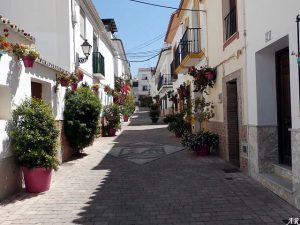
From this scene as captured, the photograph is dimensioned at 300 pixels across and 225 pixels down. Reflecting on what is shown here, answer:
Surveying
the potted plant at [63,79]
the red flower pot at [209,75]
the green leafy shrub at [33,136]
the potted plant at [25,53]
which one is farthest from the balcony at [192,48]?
the green leafy shrub at [33,136]

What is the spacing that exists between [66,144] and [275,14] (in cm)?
778

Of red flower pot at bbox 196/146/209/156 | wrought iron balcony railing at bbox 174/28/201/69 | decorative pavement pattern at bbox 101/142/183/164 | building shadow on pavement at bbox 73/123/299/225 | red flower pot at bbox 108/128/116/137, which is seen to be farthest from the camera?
red flower pot at bbox 108/128/116/137

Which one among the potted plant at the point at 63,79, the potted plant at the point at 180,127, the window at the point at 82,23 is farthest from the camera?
the potted plant at the point at 180,127

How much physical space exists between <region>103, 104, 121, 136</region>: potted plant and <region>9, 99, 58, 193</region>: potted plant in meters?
12.3

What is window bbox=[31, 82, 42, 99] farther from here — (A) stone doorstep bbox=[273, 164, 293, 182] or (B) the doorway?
(A) stone doorstep bbox=[273, 164, 293, 182]

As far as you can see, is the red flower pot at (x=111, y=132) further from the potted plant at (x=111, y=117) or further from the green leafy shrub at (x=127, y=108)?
the green leafy shrub at (x=127, y=108)

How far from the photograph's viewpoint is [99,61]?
19156 millimetres

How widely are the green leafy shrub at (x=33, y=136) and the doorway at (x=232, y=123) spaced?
505cm

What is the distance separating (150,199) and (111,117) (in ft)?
44.3

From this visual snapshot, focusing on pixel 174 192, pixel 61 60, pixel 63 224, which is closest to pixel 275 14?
pixel 174 192

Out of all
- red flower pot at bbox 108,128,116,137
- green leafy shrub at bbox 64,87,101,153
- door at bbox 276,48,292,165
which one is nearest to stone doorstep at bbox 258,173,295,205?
door at bbox 276,48,292,165

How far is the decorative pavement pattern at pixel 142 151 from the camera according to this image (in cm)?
1198

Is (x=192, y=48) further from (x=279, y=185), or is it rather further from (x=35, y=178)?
(x=35, y=178)

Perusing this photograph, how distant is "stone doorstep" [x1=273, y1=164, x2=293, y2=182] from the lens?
6841mm
